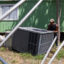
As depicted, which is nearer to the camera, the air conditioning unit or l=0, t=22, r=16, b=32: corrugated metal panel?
the air conditioning unit

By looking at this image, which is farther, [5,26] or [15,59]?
[5,26]

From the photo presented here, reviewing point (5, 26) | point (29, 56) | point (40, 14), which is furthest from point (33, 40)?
point (5, 26)

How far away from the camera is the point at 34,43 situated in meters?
7.72

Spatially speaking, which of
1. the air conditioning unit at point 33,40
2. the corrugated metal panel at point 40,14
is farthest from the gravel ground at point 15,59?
the corrugated metal panel at point 40,14

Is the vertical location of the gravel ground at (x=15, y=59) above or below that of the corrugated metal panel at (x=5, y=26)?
below

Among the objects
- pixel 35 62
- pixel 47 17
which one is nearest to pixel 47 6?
pixel 47 17

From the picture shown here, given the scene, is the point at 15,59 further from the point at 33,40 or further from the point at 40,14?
the point at 40,14

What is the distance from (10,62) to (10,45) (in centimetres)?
207

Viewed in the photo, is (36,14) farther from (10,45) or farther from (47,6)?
(10,45)

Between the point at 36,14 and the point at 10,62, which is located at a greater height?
the point at 36,14

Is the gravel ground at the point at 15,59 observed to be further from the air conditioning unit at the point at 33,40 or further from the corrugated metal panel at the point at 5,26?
the corrugated metal panel at the point at 5,26

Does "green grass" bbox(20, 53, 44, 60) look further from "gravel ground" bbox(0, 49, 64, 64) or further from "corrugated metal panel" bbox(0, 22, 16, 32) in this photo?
"corrugated metal panel" bbox(0, 22, 16, 32)

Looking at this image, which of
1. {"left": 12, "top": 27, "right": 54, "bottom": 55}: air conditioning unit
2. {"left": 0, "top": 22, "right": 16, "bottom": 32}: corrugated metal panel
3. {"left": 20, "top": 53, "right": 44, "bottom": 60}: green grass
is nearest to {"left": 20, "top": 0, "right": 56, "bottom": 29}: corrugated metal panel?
{"left": 0, "top": 22, "right": 16, "bottom": 32}: corrugated metal panel

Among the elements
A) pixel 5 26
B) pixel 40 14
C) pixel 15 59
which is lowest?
pixel 15 59
